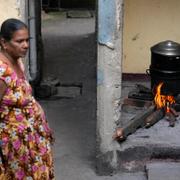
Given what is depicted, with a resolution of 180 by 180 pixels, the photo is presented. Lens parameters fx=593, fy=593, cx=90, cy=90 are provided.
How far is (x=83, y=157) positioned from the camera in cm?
712

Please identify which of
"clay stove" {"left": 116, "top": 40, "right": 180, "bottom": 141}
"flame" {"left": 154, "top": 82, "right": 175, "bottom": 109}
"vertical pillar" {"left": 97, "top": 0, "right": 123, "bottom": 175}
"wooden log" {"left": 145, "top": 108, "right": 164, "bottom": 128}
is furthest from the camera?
"flame" {"left": 154, "top": 82, "right": 175, "bottom": 109}

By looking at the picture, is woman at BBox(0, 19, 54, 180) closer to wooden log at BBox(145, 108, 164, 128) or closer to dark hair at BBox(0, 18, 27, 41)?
dark hair at BBox(0, 18, 27, 41)

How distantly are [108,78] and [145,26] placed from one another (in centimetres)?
344

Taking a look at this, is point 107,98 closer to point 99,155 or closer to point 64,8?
point 99,155

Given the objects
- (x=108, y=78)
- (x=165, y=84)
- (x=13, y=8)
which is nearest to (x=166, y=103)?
(x=165, y=84)

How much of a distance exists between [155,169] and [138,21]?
3.54 metres

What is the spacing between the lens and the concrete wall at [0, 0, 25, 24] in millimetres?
6320

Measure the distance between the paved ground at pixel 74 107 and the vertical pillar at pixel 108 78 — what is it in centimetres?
28

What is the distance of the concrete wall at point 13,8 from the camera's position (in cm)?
632

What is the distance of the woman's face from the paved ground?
2349 millimetres

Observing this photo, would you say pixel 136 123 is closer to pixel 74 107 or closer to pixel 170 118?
pixel 170 118

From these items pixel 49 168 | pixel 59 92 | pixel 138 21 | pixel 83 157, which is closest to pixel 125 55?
pixel 138 21

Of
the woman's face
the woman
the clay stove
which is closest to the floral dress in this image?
the woman

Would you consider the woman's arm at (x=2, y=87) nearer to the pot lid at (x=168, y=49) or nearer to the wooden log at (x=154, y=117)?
the wooden log at (x=154, y=117)
